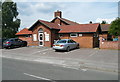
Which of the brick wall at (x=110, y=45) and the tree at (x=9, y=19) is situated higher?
the tree at (x=9, y=19)

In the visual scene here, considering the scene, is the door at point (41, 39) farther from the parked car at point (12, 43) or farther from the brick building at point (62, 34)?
the parked car at point (12, 43)

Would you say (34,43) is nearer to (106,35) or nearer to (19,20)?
(19,20)

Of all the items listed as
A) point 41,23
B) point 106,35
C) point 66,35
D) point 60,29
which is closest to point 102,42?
point 66,35

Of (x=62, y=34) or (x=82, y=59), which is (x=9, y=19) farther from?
(x=82, y=59)

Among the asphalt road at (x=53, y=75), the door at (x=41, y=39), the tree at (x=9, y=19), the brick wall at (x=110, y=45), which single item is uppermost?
the tree at (x=9, y=19)

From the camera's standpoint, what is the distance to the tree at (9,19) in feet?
114

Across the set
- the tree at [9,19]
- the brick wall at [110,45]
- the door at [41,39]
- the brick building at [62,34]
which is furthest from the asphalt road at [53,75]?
the tree at [9,19]

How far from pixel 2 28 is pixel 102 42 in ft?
95.7

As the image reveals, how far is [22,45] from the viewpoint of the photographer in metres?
23.1

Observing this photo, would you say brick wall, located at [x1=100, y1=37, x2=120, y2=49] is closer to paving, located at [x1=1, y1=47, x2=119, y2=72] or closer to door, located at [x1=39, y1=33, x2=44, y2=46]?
paving, located at [x1=1, y1=47, x2=119, y2=72]

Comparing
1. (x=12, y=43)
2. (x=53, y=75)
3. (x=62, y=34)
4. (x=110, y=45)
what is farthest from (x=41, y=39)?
(x=53, y=75)

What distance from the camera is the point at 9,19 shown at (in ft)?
118

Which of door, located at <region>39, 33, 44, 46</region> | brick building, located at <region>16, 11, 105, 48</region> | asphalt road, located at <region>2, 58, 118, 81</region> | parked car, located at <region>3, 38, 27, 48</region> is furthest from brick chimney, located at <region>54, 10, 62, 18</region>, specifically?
asphalt road, located at <region>2, 58, 118, 81</region>

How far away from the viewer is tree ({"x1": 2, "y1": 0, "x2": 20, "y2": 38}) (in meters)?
34.7
